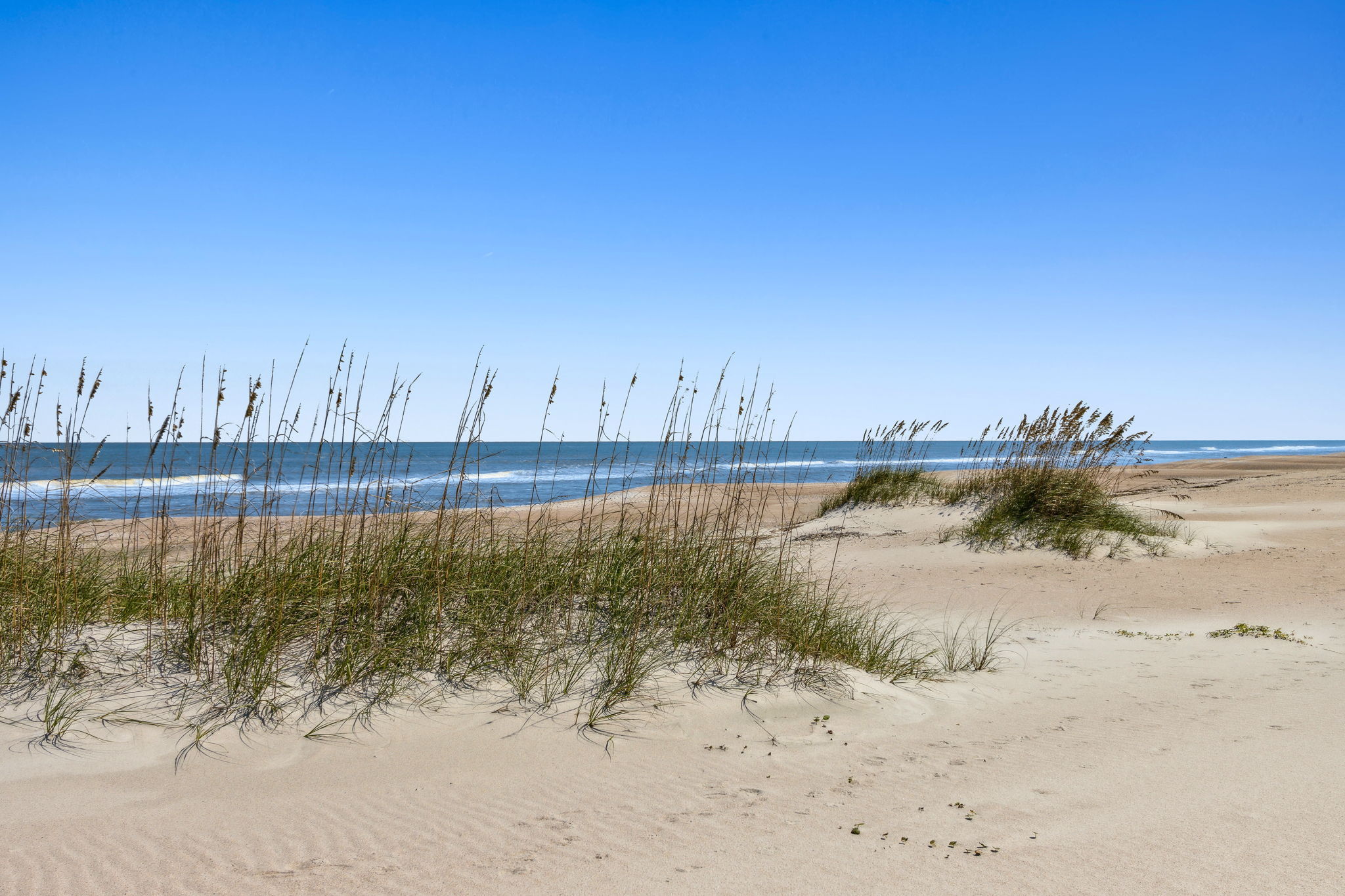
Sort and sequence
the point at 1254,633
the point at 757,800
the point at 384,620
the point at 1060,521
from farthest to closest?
the point at 1060,521, the point at 1254,633, the point at 384,620, the point at 757,800

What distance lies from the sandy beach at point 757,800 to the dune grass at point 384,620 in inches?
8.5

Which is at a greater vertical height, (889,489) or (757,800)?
(889,489)

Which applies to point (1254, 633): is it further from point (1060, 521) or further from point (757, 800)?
point (757, 800)

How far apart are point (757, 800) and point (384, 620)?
237 centimetres

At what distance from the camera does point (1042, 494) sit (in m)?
10.4

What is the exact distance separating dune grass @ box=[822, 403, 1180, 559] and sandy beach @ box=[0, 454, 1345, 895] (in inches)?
187


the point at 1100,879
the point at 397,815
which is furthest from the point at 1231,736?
the point at 397,815

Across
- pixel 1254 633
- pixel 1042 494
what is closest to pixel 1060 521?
pixel 1042 494

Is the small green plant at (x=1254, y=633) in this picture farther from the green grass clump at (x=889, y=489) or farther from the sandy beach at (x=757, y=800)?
the green grass clump at (x=889, y=489)

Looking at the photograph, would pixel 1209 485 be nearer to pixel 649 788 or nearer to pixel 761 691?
pixel 761 691

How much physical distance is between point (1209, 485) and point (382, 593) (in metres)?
19.2

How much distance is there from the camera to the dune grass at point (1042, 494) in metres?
9.59

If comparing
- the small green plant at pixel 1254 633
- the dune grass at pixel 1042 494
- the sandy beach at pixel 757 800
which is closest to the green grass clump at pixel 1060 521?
the dune grass at pixel 1042 494

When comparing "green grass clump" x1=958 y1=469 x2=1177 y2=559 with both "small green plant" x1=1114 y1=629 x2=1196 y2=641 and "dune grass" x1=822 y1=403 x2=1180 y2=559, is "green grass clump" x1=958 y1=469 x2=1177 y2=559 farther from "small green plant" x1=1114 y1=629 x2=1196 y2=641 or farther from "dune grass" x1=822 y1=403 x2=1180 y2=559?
"small green plant" x1=1114 y1=629 x2=1196 y2=641
